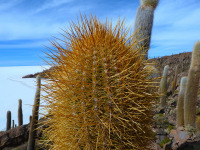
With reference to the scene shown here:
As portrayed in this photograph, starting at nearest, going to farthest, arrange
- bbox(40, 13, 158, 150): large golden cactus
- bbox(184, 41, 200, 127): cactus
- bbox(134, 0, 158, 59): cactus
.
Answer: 1. bbox(40, 13, 158, 150): large golden cactus
2. bbox(134, 0, 158, 59): cactus
3. bbox(184, 41, 200, 127): cactus

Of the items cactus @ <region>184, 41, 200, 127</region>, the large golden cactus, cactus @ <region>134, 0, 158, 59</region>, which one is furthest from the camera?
cactus @ <region>184, 41, 200, 127</region>

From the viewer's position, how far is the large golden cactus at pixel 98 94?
1.86 metres

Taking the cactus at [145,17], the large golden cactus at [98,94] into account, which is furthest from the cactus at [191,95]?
the large golden cactus at [98,94]

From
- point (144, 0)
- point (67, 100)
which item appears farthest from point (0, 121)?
point (67, 100)

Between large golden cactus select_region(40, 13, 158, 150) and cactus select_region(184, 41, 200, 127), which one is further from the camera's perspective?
cactus select_region(184, 41, 200, 127)

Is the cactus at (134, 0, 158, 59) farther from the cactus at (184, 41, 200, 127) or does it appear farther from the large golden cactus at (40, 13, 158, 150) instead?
the large golden cactus at (40, 13, 158, 150)

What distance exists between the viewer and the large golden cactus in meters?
1.86

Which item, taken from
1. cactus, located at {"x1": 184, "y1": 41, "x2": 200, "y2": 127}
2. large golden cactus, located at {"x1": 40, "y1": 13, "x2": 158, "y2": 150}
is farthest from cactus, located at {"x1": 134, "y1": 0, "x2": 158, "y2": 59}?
large golden cactus, located at {"x1": 40, "y1": 13, "x2": 158, "y2": 150}

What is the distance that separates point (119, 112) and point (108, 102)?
6.2 inches

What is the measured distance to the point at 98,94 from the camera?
6.07ft

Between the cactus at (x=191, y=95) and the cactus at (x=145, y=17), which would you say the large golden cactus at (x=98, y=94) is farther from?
the cactus at (x=191, y=95)

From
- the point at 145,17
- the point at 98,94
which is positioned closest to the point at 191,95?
the point at 145,17

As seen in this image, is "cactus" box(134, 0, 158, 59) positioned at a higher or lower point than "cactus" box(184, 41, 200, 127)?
higher

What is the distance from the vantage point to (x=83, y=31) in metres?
2.21
